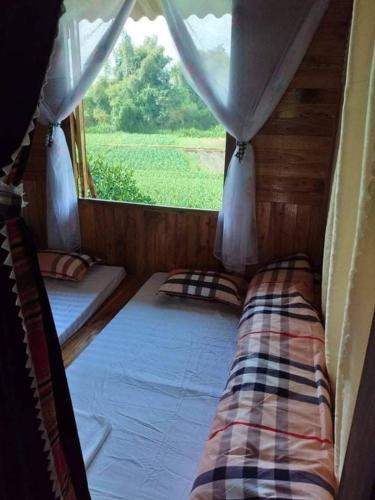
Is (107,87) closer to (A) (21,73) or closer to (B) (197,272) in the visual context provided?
(B) (197,272)

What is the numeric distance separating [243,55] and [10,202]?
2.02m

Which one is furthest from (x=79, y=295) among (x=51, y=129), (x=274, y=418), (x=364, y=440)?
(x=364, y=440)

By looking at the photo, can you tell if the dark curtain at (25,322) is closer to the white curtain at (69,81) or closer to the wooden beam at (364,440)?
the wooden beam at (364,440)

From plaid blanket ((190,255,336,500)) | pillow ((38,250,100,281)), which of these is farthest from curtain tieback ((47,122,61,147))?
plaid blanket ((190,255,336,500))

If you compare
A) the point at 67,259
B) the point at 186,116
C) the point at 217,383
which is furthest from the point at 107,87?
the point at 217,383

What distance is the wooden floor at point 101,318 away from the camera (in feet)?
6.84

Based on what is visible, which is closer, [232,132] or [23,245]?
[23,245]

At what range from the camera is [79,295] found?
254 centimetres

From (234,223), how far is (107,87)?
52.0 inches

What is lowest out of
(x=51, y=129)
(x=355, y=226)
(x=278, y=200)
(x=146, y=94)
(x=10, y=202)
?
(x=278, y=200)

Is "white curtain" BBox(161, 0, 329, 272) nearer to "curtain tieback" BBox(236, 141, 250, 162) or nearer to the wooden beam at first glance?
"curtain tieback" BBox(236, 141, 250, 162)

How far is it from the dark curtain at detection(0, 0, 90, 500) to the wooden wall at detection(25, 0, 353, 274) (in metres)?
1.98

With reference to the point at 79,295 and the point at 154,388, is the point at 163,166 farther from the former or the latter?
the point at 154,388

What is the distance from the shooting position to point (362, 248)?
33.4 inches
